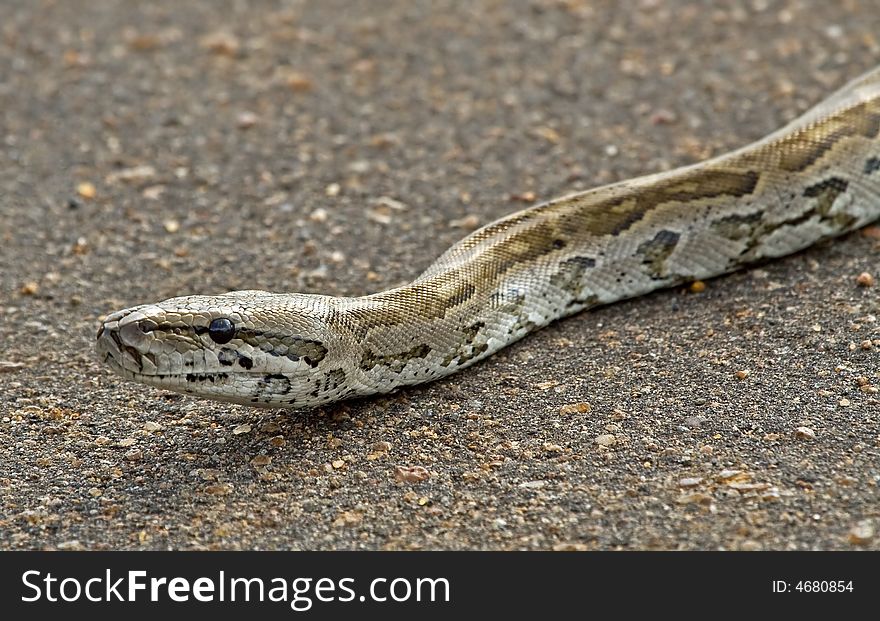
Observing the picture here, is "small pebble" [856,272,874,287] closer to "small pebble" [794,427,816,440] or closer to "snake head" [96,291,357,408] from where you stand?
"small pebble" [794,427,816,440]

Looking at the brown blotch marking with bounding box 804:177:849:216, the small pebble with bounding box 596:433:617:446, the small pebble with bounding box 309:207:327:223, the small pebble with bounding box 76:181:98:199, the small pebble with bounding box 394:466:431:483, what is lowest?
the small pebble with bounding box 394:466:431:483

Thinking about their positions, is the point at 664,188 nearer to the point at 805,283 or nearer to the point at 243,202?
the point at 805,283

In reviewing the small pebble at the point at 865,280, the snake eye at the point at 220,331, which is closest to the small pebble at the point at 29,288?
the snake eye at the point at 220,331

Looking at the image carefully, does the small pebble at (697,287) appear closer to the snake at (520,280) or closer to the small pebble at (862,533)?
the snake at (520,280)

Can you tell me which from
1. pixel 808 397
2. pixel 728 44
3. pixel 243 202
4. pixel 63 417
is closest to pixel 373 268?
pixel 243 202

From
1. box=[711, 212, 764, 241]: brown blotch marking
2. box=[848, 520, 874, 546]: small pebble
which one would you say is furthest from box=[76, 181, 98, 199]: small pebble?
box=[848, 520, 874, 546]: small pebble
